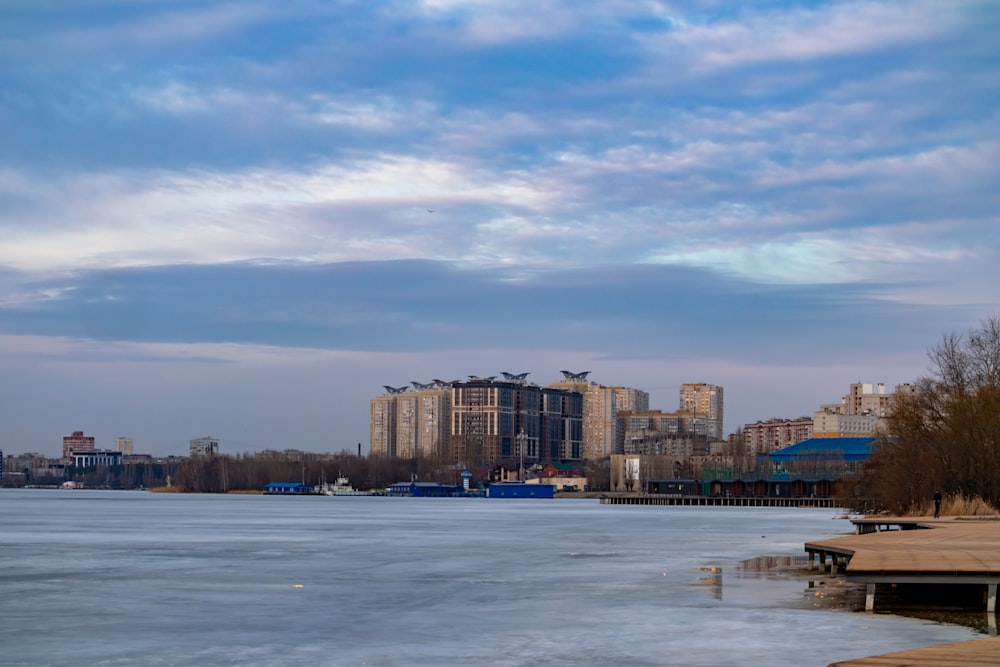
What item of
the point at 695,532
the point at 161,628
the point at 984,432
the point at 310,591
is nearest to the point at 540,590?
the point at 310,591

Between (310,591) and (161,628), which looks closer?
(161,628)

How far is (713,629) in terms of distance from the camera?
21047 millimetres

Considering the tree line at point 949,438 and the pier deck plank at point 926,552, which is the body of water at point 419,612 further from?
the tree line at point 949,438

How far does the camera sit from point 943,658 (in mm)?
14102

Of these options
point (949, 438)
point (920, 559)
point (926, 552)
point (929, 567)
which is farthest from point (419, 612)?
point (949, 438)

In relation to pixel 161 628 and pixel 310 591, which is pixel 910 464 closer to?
pixel 310 591

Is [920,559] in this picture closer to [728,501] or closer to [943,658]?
[943,658]

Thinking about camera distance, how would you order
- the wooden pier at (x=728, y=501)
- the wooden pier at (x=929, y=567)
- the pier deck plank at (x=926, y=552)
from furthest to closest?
the wooden pier at (x=728, y=501) → the pier deck plank at (x=926, y=552) → the wooden pier at (x=929, y=567)

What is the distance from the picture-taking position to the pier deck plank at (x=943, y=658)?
1363cm

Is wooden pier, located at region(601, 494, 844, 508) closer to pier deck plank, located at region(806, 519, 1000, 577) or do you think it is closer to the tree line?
the tree line

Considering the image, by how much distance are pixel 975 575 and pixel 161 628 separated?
14.3 metres

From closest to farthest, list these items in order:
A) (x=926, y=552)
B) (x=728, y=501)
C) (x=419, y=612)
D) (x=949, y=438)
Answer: (x=419, y=612)
(x=926, y=552)
(x=949, y=438)
(x=728, y=501)

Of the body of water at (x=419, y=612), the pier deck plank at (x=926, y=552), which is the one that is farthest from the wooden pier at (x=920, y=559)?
the body of water at (x=419, y=612)

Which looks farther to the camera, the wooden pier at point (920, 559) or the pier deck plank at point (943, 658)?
the wooden pier at point (920, 559)
